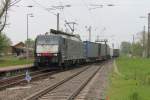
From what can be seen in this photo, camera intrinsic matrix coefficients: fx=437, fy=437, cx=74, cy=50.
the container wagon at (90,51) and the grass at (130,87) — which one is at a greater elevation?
the container wagon at (90,51)

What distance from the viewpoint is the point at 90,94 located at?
19.3 meters

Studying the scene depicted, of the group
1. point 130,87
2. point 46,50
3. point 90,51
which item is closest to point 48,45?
point 46,50

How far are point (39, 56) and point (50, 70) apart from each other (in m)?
3.35

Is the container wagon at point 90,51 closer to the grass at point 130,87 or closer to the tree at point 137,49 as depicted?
the grass at point 130,87

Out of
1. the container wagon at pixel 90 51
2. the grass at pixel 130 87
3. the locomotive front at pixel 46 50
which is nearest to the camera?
the grass at pixel 130 87

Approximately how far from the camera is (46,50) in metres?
37.8

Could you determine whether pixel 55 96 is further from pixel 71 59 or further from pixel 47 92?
pixel 71 59

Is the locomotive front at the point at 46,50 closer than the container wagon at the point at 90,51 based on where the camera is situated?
Yes

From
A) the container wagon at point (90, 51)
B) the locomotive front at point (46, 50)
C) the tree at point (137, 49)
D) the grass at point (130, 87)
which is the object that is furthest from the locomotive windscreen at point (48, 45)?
the tree at point (137, 49)

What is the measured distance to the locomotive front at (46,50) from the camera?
37406 millimetres

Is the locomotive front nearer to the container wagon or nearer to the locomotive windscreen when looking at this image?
the locomotive windscreen

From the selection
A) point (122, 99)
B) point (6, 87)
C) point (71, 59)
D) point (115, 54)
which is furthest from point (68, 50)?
point (115, 54)

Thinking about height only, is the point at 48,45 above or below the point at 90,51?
above

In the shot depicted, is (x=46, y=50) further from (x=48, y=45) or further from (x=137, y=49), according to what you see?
(x=137, y=49)
